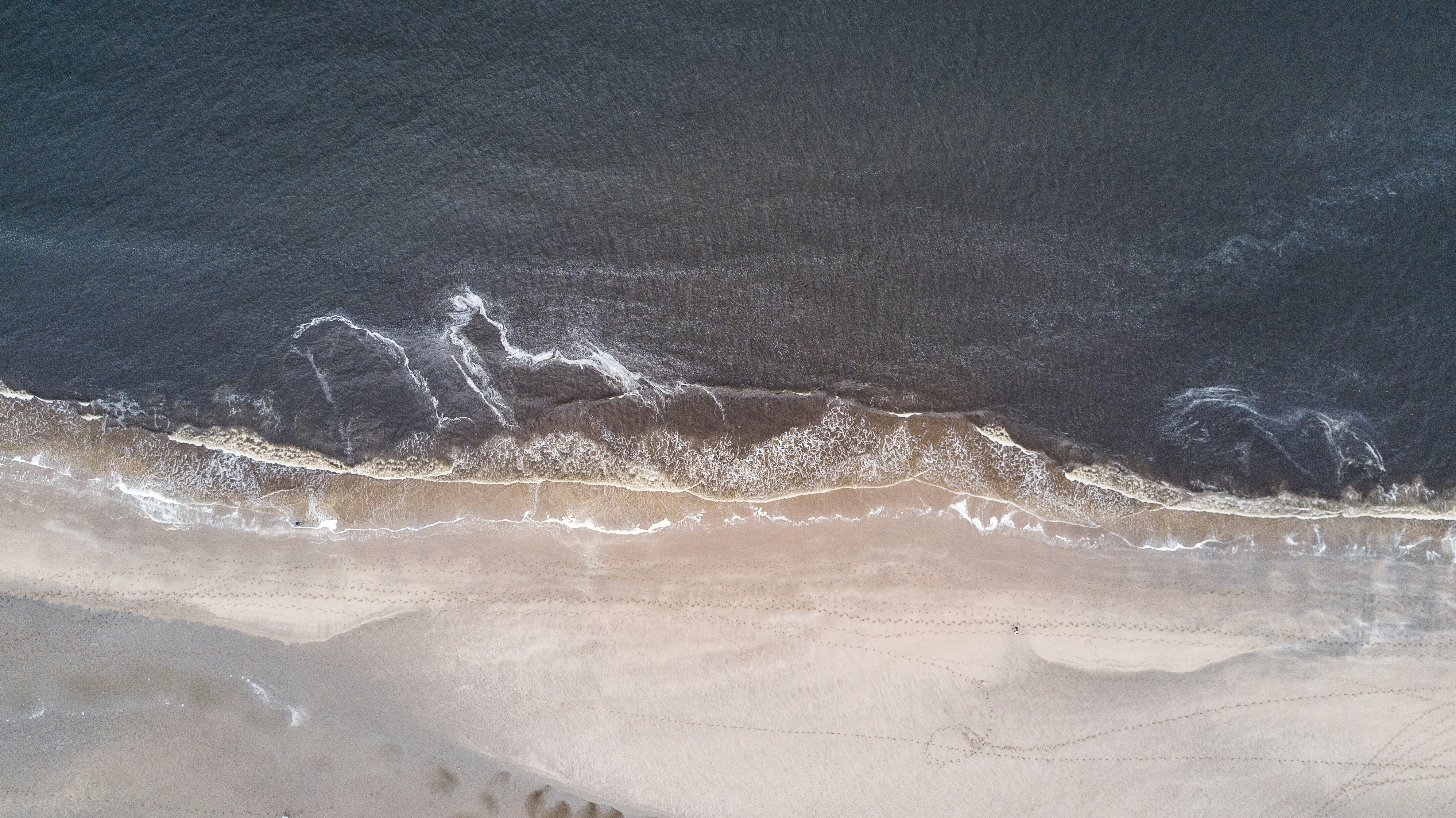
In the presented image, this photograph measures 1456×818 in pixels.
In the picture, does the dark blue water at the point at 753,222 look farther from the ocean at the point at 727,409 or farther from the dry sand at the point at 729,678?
the dry sand at the point at 729,678

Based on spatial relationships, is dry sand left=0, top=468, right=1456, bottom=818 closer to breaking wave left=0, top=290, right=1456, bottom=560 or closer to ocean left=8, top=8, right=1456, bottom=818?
ocean left=8, top=8, right=1456, bottom=818

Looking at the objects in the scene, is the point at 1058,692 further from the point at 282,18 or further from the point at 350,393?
the point at 282,18

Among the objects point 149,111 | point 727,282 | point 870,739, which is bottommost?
point 870,739

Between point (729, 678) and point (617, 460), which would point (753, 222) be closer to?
point (617, 460)

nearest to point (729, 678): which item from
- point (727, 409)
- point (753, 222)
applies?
point (727, 409)

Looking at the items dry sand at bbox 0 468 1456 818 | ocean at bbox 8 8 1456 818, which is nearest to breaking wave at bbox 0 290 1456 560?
ocean at bbox 8 8 1456 818

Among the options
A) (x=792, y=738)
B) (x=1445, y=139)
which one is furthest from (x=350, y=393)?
(x=1445, y=139)
